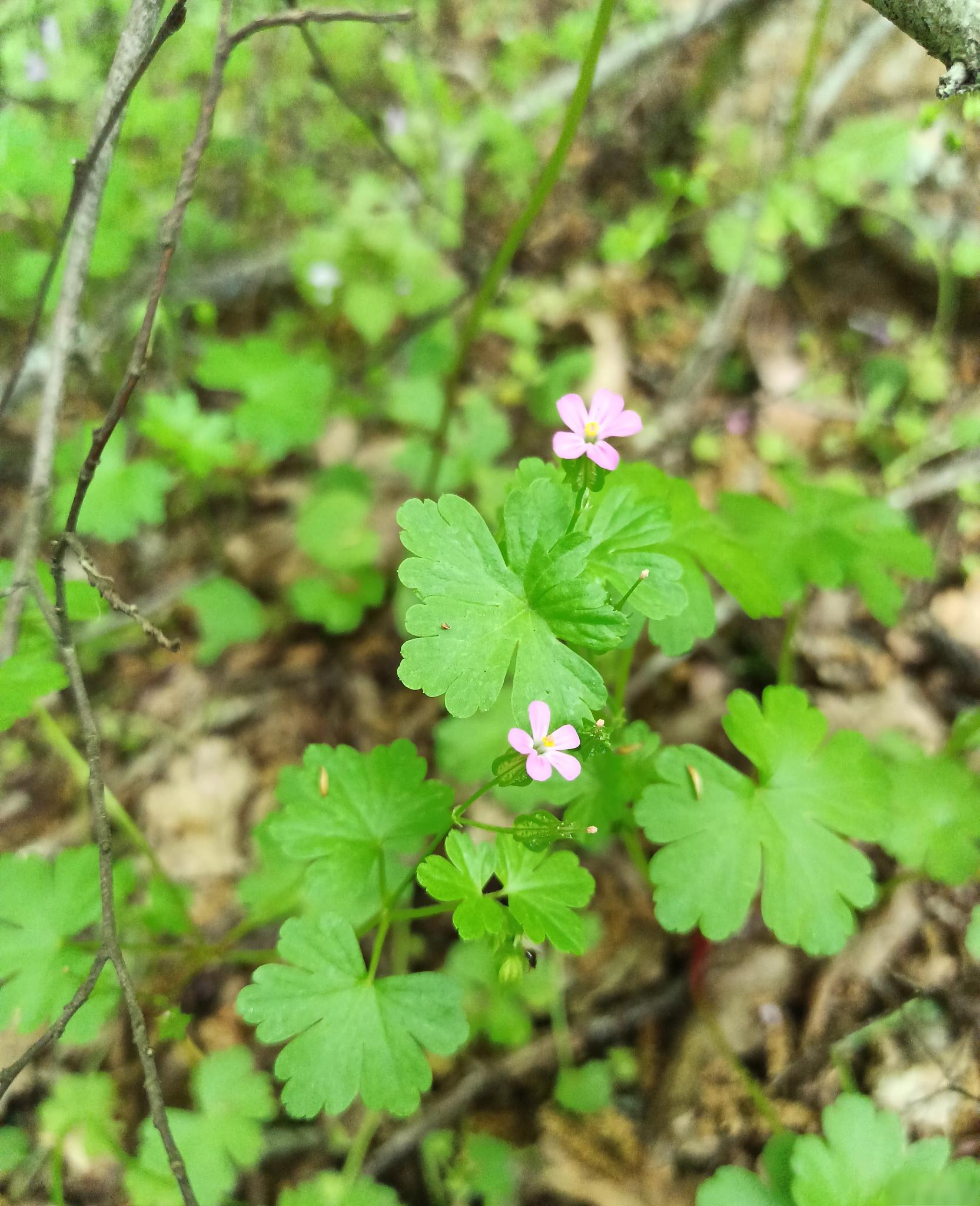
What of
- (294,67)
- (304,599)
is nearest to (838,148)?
(294,67)

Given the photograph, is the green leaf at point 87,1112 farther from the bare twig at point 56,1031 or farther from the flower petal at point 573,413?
the flower petal at point 573,413

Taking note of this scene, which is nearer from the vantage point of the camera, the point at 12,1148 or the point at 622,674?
the point at 622,674

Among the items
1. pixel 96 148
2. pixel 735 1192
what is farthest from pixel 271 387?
pixel 735 1192

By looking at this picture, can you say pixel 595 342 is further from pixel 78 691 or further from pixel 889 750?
pixel 78 691

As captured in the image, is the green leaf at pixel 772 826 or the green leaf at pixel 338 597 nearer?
the green leaf at pixel 772 826

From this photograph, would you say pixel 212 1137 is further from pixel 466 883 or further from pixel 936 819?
pixel 936 819

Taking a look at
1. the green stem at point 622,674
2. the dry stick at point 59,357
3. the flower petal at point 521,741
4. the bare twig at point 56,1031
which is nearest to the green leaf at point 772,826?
the green stem at point 622,674
